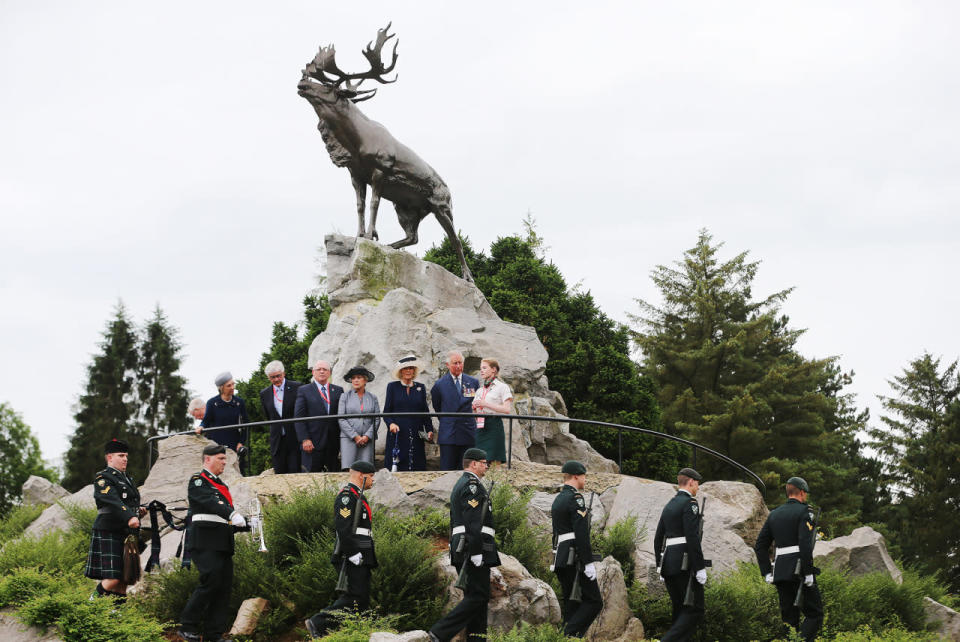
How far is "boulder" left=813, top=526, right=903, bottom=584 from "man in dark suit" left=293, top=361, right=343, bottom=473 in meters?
6.45

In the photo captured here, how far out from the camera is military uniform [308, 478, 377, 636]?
9.07 m

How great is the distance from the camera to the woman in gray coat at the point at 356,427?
12.9 m

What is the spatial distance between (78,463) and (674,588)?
30.3m

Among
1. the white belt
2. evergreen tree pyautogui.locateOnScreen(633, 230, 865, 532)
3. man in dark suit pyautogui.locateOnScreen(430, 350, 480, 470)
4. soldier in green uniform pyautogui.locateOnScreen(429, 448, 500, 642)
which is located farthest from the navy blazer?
evergreen tree pyautogui.locateOnScreen(633, 230, 865, 532)

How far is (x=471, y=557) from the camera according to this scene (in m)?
8.85

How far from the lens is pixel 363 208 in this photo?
56.4ft

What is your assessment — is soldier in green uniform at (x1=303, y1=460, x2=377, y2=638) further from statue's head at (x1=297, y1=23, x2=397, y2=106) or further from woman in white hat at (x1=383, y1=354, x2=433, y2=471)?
statue's head at (x1=297, y1=23, x2=397, y2=106)

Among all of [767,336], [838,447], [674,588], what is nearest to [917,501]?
[838,447]

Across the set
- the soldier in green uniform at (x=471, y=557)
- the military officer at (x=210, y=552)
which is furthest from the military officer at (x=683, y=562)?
the military officer at (x=210, y=552)

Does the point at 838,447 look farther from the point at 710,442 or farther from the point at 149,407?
the point at 149,407

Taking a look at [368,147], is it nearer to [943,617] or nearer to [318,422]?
[318,422]

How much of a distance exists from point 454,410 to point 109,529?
4.75m

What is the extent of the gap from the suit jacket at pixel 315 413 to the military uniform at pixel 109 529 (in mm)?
3503

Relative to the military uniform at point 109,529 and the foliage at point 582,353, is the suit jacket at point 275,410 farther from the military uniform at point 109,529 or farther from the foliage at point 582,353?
the foliage at point 582,353
